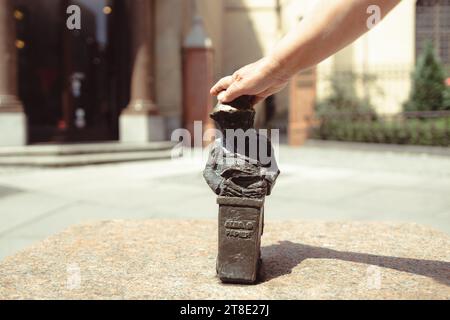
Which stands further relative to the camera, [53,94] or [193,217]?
[53,94]

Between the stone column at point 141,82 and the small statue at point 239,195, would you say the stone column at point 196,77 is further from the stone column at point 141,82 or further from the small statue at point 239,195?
the small statue at point 239,195

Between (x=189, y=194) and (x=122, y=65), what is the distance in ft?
20.8

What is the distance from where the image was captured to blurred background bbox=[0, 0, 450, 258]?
561cm

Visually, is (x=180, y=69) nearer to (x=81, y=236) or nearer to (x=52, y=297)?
(x=81, y=236)

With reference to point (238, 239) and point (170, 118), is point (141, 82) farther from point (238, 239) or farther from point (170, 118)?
point (238, 239)

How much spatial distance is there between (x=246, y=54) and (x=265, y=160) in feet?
54.9

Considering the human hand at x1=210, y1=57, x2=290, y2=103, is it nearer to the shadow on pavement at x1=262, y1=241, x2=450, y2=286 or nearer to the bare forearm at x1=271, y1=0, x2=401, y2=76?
the bare forearm at x1=271, y1=0, x2=401, y2=76

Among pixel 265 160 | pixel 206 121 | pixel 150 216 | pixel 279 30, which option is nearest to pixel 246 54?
pixel 279 30

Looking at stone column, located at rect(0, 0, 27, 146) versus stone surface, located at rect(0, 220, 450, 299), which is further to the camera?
stone column, located at rect(0, 0, 27, 146)

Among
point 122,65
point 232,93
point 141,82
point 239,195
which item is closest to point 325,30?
point 232,93

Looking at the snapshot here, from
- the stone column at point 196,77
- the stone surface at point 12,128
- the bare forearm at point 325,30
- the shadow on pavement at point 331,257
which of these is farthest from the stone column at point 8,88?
the bare forearm at point 325,30

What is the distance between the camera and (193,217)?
488cm

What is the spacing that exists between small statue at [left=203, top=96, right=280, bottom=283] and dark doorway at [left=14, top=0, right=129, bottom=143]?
8.86 meters

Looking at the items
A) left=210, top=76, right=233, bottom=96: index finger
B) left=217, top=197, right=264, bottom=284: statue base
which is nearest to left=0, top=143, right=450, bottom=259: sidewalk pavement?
left=217, top=197, right=264, bottom=284: statue base
